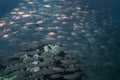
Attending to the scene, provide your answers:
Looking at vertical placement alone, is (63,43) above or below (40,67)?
below

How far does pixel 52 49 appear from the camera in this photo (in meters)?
13.4

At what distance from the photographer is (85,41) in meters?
15.4

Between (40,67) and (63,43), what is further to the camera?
(63,43)

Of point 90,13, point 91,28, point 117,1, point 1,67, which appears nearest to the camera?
point 1,67

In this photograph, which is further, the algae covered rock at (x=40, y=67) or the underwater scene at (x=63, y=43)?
the underwater scene at (x=63, y=43)

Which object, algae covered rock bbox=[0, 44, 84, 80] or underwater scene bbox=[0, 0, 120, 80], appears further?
underwater scene bbox=[0, 0, 120, 80]

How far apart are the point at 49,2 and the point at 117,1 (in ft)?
32.4

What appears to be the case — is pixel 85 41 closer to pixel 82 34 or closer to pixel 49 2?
pixel 82 34

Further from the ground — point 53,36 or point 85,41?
point 53,36

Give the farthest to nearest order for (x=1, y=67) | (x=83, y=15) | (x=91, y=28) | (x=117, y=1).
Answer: (x=117, y=1), (x=83, y=15), (x=91, y=28), (x=1, y=67)

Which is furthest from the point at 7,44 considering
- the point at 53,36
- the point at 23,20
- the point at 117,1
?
the point at 117,1

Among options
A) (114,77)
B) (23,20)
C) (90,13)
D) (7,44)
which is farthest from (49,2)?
(114,77)

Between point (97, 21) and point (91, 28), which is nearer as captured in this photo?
point (91, 28)

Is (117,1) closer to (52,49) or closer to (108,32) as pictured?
(108,32)
